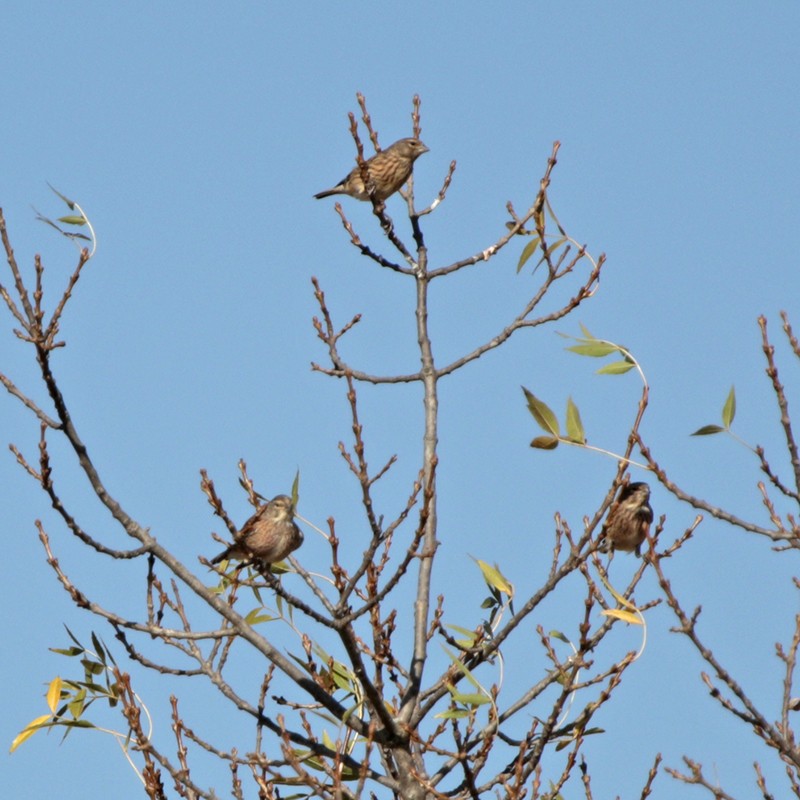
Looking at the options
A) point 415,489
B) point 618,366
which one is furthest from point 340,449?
point 618,366

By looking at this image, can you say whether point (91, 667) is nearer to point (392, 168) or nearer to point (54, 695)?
point (54, 695)

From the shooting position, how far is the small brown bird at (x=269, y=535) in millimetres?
5295

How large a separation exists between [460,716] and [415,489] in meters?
0.98

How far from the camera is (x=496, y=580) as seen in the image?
5547 millimetres

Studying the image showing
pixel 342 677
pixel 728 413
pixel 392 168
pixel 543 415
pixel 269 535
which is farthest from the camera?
pixel 392 168

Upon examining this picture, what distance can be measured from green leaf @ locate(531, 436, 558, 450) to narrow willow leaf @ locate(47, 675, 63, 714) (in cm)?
213

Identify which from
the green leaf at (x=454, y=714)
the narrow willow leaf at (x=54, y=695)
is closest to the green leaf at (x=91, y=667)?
the narrow willow leaf at (x=54, y=695)

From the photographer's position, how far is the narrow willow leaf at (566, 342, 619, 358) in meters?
5.04

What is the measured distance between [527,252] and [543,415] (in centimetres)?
160

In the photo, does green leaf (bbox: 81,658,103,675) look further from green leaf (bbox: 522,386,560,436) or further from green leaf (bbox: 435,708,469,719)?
green leaf (bbox: 522,386,560,436)

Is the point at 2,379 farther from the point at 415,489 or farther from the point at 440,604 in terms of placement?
the point at 440,604

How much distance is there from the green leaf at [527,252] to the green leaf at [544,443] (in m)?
1.58

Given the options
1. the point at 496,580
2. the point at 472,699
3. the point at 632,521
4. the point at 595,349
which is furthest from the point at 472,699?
the point at 632,521

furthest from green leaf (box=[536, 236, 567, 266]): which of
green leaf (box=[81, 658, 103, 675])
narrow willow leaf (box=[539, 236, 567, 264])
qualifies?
green leaf (box=[81, 658, 103, 675])
